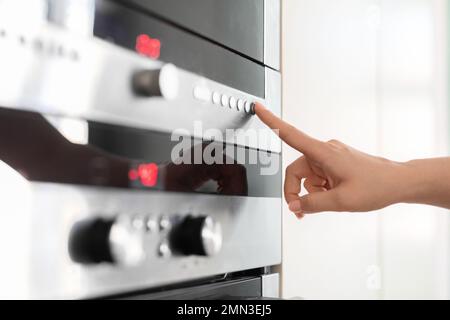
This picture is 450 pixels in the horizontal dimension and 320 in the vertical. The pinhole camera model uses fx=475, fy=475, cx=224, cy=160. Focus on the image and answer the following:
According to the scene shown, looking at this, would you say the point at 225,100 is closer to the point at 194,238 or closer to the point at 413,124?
the point at 194,238

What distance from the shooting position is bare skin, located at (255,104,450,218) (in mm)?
A: 657

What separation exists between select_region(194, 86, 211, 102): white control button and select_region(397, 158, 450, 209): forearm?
32 cm

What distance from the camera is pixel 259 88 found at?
27.6 inches

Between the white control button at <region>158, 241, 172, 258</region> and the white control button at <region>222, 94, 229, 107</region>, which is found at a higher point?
the white control button at <region>222, 94, 229, 107</region>

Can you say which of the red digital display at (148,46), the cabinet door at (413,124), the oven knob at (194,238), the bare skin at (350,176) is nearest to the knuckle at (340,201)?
the bare skin at (350,176)

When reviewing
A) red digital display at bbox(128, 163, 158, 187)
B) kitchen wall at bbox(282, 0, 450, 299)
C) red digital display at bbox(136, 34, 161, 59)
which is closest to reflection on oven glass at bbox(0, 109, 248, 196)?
red digital display at bbox(128, 163, 158, 187)

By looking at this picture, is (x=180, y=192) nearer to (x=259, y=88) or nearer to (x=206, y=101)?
(x=206, y=101)

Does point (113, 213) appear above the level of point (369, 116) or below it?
below

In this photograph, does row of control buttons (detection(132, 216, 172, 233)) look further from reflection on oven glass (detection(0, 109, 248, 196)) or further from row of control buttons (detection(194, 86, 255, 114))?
row of control buttons (detection(194, 86, 255, 114))

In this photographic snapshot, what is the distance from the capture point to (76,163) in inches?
17.3

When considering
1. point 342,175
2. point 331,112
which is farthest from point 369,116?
point 342,175

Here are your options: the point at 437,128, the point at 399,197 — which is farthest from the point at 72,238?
the point at 437,128

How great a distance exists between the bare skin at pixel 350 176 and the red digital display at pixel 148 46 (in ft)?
0.63

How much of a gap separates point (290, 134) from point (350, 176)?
0.10m
